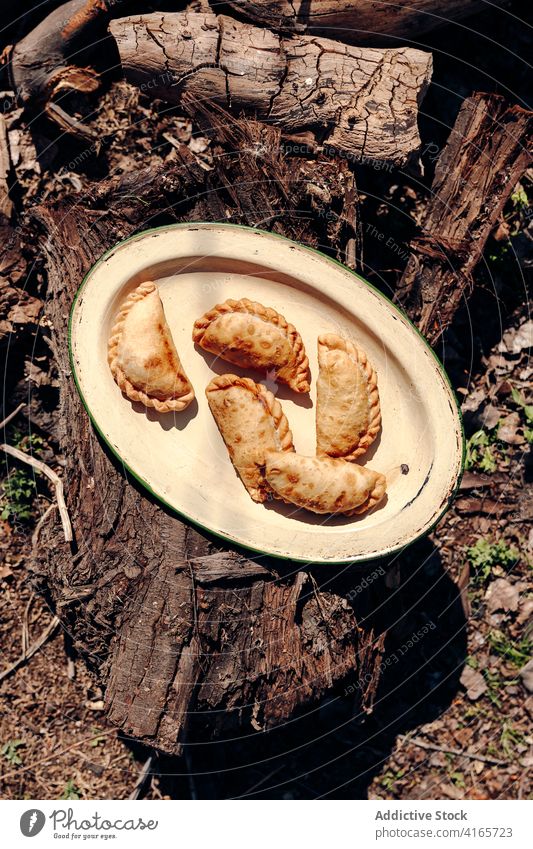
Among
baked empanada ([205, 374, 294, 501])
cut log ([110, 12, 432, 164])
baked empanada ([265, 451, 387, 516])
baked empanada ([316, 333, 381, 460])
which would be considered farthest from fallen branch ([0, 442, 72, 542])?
cut log ([110, 12, 432, 164])

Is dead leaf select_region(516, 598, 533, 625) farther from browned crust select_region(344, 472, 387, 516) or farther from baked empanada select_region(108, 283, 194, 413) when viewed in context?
baked empanada select_region(108, 283, 194, 413)

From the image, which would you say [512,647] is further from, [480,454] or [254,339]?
[254,339]

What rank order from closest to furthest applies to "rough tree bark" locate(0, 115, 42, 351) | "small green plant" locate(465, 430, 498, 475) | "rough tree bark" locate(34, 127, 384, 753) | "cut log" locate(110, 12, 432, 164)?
"rough tree bark" locate(34, 127, 384, 753) → "cut log" locate(110, 12, 432, 164) → "rough tree bark" locate(0, 115, 42, 351) → "small green plant" locate(465, 430, 498, 475)

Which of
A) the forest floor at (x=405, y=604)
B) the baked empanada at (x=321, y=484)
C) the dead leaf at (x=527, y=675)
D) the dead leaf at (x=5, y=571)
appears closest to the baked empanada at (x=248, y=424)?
the baked empanada at (x=321, y=484)

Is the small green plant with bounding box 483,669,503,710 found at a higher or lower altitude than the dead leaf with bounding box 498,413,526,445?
lower

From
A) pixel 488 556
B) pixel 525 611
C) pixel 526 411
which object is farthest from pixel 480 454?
pixel 525 611

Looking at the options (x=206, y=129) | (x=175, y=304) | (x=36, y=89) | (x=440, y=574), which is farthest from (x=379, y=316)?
(x=36, y=89)
